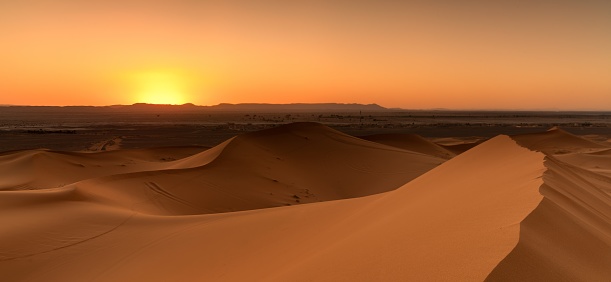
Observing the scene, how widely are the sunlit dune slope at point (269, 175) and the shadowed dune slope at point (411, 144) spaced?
3.62 meters

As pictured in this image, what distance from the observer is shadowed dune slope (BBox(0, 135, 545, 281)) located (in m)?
2.74

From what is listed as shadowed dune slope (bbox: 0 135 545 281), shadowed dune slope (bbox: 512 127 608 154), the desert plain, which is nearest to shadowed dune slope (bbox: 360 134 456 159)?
shadowed dune slope (bbox: 512 127 608 154)

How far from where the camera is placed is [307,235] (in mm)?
4707

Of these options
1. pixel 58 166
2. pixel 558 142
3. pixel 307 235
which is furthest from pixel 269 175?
pixel 558 142

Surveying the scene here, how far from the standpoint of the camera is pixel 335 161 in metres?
17.0

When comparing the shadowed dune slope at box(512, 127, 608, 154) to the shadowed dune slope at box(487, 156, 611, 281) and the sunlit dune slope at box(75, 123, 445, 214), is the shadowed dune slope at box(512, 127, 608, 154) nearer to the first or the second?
the sunlit dune slope at box(75, 123, 445, 214)

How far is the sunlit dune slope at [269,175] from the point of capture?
10.1 metres

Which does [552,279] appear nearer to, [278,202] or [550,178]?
[550,178]

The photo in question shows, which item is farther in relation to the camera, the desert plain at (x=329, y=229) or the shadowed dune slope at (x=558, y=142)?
the shadowed dune slope at (x=558, y=142)

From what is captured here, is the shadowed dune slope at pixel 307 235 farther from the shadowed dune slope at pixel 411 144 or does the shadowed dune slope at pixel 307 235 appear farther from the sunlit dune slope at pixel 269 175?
the shadowed dune slope at pixel 411 144

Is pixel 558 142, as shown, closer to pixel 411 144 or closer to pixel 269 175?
pixel 411 144

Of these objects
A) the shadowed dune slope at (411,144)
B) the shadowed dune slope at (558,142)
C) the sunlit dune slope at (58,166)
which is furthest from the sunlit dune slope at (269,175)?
the shadowed dune slope at (558,142)

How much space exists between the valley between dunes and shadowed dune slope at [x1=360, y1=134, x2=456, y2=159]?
12825mm

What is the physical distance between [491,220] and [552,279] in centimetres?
81
